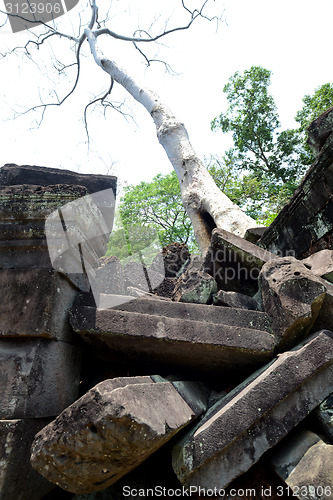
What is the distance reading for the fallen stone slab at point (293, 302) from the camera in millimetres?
1307

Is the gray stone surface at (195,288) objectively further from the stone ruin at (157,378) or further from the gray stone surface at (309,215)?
the gray stone surface at (309,215)

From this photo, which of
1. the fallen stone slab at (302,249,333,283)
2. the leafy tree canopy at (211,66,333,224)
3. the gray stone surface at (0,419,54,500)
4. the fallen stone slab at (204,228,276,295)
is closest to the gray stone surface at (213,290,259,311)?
the fallen stone slab at (204,228,276,295)

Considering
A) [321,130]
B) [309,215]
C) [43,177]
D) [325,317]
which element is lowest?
[325,317]

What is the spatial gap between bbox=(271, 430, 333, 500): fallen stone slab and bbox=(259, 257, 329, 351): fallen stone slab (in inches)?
14.8

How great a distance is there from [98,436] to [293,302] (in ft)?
3.10

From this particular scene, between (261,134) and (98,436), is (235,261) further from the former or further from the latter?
(261,134)

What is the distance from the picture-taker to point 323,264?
5.69 ft

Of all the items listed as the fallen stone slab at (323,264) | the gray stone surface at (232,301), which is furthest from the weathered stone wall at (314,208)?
the gray stone surface at (232,301)

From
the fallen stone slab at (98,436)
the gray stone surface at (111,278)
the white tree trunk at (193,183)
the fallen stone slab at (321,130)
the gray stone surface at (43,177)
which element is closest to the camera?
the fallen stone slab at (98,436)

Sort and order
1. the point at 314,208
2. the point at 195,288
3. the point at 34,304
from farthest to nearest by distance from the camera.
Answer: the point at 314,208, the point at 195,288, the point at 34,304

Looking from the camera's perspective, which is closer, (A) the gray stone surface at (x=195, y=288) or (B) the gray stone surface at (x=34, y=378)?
(B) the gray stone surface at (x=34, y=378)

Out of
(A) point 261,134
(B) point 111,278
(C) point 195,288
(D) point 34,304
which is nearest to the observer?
(D) point 34,304

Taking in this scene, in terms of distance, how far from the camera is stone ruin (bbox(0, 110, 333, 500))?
0.99m

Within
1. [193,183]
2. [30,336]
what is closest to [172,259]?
[30,336]
